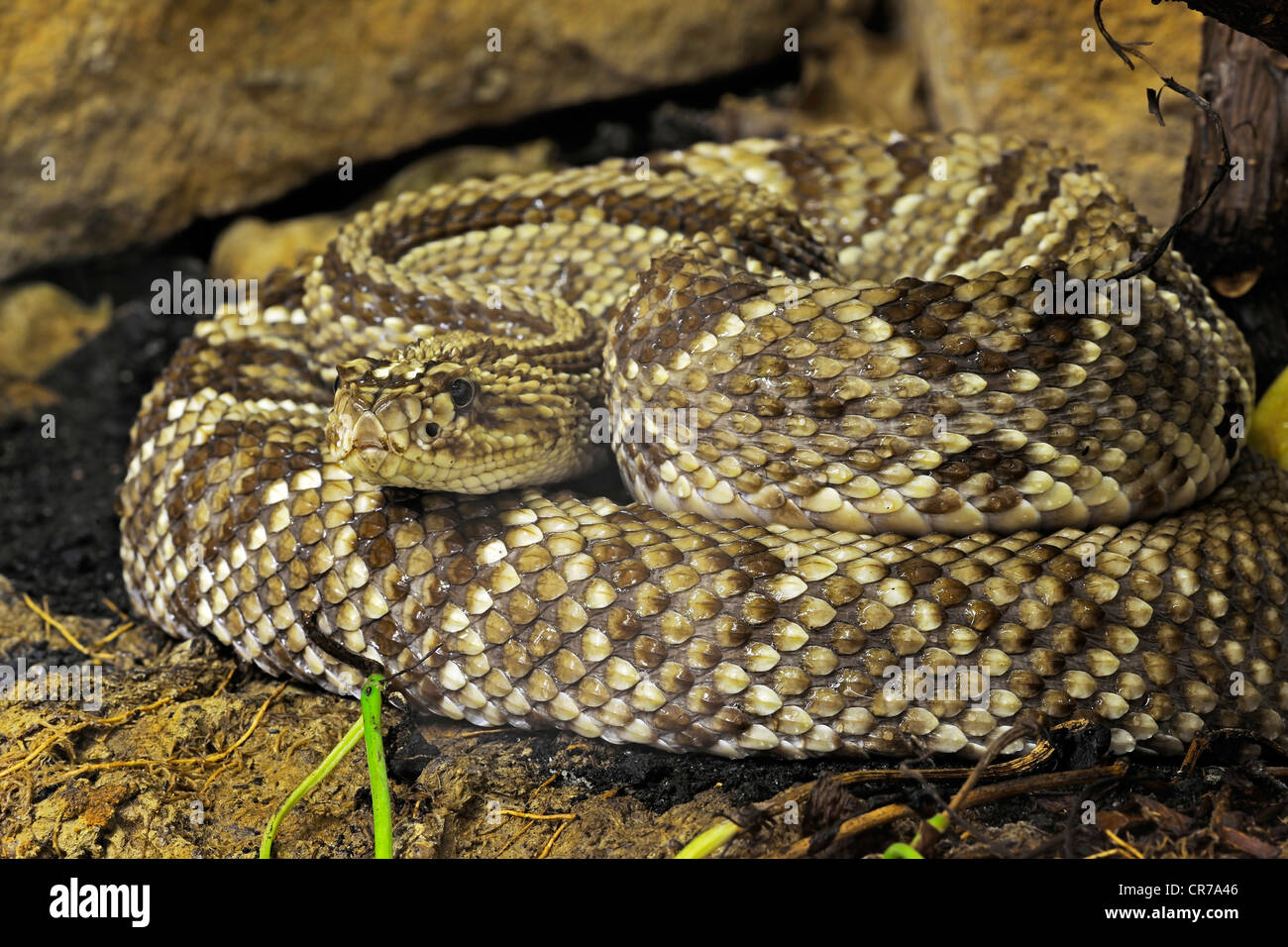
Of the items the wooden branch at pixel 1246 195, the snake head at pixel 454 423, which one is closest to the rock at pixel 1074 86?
the wooden branch at pixel 1246 195

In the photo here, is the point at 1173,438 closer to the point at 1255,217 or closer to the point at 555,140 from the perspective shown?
the point at 1255,217

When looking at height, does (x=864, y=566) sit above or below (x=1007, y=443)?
below

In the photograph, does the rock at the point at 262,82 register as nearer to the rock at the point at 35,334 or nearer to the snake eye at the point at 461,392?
the rock at the point at 35,334

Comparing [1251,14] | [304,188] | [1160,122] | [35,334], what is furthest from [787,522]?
[35,334]

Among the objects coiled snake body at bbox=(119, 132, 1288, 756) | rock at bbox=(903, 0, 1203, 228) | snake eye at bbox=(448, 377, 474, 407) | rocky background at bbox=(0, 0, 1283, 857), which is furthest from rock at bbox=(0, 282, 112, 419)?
rock at bbox=(903, 0, 1203, 228)

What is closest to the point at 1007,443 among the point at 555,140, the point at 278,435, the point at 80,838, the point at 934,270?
the point at 934,270

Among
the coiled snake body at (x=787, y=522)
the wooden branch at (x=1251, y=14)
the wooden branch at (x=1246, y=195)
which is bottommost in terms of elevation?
the coiled snake body at (x=787, y=522)
